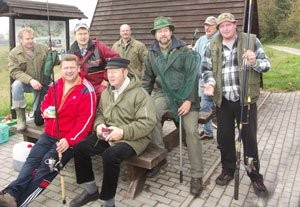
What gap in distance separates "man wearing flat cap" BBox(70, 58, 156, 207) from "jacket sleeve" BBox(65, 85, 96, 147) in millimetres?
97

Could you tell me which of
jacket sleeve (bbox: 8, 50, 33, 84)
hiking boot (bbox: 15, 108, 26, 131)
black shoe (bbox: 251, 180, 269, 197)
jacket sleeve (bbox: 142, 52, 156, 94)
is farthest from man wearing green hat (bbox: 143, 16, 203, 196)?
jacket sleeve (bbox: 8, 50, 33, 84)

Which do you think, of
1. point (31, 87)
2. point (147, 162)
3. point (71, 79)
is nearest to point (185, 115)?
point (147, 162)

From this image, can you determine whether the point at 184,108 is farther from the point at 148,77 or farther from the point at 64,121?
the point at 64,121

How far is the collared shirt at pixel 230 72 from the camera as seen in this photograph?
3951mm

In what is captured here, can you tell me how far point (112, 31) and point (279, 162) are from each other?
728cm

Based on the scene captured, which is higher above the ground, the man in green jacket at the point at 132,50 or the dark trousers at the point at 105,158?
the man in green jacket at the point at 132,50

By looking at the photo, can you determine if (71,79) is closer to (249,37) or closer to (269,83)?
(249,37)

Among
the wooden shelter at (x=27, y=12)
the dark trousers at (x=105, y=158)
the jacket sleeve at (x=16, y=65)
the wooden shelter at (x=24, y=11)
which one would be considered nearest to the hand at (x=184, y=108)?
the dark trousers at (x=105, y=158)

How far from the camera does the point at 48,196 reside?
423 centimetres

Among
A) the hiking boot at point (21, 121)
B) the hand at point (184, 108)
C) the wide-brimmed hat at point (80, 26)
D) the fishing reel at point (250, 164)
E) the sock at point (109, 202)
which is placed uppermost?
the wide-brimmed hat at point (80, 26)

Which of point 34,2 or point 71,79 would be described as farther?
point 34,2

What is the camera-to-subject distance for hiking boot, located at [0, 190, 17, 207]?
3391mm

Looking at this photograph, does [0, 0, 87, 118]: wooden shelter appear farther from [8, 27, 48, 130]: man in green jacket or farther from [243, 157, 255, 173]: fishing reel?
[243, 157, 255, 173]: fishing reel

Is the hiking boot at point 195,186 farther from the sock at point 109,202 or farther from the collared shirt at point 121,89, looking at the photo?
the collared shirt at point 121,89
